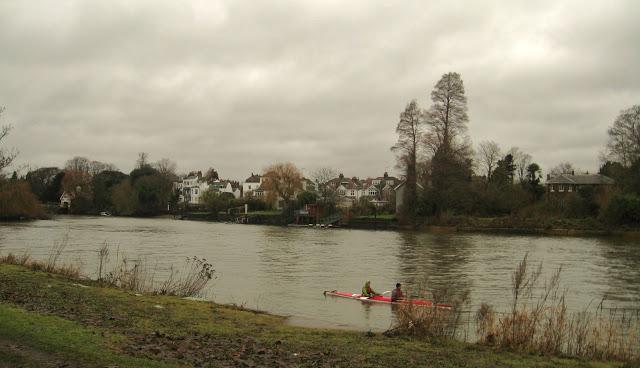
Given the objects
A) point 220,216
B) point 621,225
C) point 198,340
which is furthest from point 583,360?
point 220,216

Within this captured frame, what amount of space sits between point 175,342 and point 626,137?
76.7 metres

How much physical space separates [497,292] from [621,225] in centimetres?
5245

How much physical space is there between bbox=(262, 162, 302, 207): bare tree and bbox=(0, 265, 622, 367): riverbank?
108202mm

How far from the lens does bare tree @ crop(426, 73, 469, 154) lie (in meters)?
78.6

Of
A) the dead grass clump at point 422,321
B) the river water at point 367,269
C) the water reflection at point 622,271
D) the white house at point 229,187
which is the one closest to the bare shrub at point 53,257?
the river water at point 367,269

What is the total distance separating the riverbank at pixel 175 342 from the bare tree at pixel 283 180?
10820 cm

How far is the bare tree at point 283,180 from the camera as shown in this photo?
124562 mm

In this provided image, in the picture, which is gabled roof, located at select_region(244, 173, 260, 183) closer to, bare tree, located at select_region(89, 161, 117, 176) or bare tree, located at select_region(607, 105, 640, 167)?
bare tree, located at select_region(89, 161, 117, 176)

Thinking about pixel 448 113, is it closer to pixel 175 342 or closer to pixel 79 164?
pixel 175 342

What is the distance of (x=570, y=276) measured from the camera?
32.8m

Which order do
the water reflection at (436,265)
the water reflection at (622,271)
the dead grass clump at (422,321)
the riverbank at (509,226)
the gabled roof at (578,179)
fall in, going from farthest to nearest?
the gabled roof at (578,179) < the riverbank at (509,226) < the water reflection at (436,265) < the water reflection at (622,271) < the dead grass clump at (422,321)

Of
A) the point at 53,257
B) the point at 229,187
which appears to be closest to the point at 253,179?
the point at 229,187

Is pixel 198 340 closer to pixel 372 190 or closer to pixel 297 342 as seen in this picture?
pixel 297 342

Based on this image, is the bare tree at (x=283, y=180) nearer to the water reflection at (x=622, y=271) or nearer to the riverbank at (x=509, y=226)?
the riverbank at (x=509, y=226)
